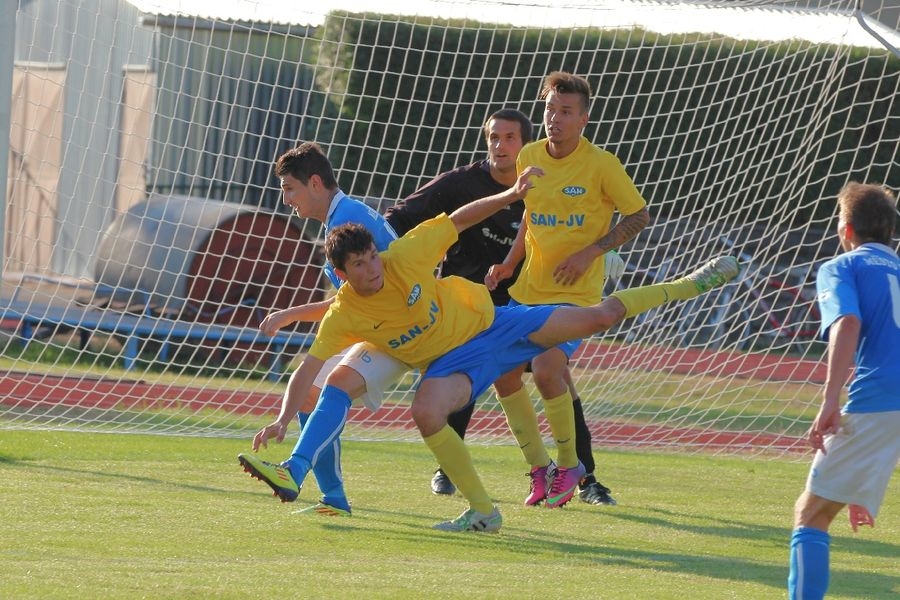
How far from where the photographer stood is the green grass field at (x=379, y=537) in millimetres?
4262

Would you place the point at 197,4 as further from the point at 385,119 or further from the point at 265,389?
the point at 265,389

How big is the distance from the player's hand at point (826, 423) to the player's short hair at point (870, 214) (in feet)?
1.93

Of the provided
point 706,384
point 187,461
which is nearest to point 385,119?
point 706,384

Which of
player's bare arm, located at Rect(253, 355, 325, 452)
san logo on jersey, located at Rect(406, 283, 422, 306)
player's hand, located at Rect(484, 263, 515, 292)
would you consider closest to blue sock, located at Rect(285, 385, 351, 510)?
player's bare arm, located at Rect(253, 355, 325, 452)

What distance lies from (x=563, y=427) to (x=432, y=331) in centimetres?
108

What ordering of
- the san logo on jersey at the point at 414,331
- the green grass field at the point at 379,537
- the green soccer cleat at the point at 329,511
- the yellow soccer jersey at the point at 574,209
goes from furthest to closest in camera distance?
→ the yellow soccer jersey at the point at 574,209, the green soccer cleat at the point at 329,511, the san logo on jersey at the point at 414,331, the green grass field at the point at 379,537

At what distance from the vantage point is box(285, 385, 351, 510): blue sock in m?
5.05

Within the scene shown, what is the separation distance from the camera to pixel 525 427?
6.27m

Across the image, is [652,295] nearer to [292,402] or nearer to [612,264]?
[612,264]

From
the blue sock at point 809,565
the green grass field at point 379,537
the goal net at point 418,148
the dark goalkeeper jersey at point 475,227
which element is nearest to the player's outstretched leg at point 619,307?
the green grass field at point 379,537

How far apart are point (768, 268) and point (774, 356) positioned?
4.78ft

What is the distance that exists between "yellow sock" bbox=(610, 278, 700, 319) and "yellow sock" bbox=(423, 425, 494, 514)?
101 cm

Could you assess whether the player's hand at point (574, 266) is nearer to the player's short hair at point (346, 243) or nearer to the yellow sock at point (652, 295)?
the yellow sock at point (652, 295)

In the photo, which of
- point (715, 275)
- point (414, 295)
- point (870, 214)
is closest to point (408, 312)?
point (414, 295)
